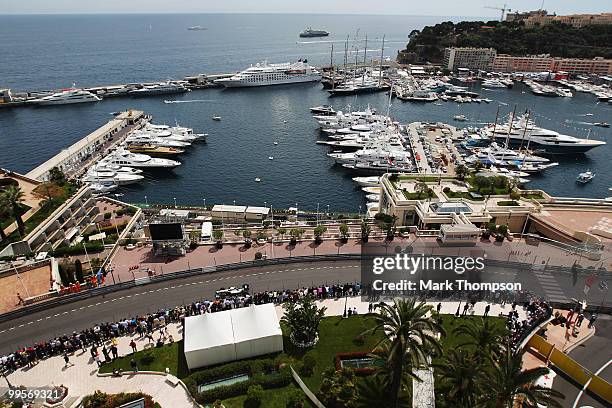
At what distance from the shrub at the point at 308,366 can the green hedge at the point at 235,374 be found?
42.1 inches

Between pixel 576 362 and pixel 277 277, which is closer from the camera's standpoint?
pixel 576 362

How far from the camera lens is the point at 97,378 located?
1166 inches

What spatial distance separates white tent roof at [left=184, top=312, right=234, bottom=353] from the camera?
30406 mm

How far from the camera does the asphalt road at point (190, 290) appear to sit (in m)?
35.0

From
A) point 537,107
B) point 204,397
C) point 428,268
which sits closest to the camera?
point 204,397

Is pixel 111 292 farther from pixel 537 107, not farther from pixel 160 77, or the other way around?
pixel 160 77

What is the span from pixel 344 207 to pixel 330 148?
3473 cm

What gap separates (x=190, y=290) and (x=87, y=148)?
7426 centimetres

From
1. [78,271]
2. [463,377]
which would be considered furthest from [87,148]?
[463,377]

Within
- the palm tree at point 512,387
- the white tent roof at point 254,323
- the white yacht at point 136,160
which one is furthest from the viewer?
the white yacht at point 136,160

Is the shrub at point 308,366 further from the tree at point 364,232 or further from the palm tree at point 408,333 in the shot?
the tree at point 364,232

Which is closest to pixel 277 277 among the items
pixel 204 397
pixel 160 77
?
pixel 204 397

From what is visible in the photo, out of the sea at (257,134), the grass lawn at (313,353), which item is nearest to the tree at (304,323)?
the grass lawn at (313,353)

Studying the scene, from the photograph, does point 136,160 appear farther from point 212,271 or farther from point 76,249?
point 212,271
